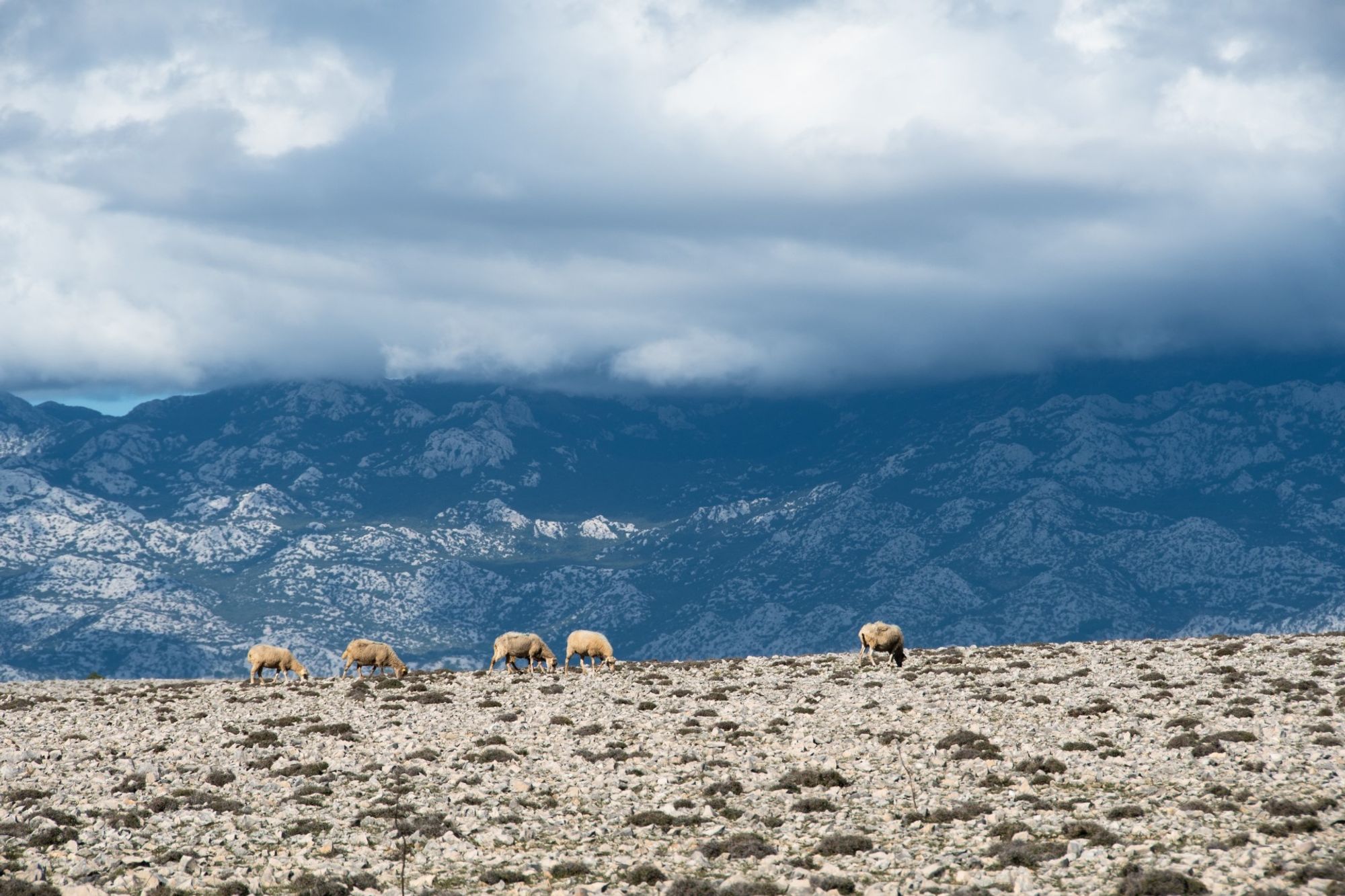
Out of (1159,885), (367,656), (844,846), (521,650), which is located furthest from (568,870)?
(367,656)

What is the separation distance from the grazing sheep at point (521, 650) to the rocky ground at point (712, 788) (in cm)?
1242

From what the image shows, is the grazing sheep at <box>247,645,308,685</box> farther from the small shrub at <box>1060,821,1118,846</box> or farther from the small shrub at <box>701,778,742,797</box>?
the small shrub at <box>1060,821,1118,846</box>

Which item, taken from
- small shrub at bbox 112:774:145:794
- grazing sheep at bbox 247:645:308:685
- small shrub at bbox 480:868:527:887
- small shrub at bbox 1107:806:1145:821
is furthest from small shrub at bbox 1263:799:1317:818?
grazing sheep at bbox 247:645:308:685

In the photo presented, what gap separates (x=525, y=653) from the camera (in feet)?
217

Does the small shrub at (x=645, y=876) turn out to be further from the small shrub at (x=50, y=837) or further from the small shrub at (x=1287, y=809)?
the small shrub at (x=1287, y=809)

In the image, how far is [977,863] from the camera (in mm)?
24703

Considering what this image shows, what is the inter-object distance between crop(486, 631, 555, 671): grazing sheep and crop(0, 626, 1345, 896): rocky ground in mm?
12424

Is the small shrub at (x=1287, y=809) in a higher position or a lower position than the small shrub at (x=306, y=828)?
higher

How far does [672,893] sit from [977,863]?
6.24m

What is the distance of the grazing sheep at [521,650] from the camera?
215ft

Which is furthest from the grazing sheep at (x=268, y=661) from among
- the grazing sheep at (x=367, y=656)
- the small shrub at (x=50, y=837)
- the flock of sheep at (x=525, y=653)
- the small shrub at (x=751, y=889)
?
the small shrub at (x=751, y=889)

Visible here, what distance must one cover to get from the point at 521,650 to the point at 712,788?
114 ft

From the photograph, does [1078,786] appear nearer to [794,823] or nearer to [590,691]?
[794,823]

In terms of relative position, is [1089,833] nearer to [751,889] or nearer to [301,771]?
[751,889]
